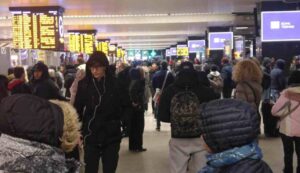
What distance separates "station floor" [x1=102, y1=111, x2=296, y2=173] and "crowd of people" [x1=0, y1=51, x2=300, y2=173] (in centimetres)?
39

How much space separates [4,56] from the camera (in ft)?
32.8

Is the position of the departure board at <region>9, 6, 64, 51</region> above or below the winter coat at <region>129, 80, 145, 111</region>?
above

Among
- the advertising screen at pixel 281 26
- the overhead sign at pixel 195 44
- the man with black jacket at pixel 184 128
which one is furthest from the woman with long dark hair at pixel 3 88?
the overhead sign at pixel 195 44

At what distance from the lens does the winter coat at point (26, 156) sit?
1.97m

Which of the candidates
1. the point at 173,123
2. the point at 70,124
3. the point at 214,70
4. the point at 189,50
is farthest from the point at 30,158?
the point at 189,50

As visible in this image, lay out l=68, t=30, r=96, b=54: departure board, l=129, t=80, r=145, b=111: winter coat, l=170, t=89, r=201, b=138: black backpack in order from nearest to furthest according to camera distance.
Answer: l=170, t=89, r=201, b=138: black backpack
l=129, t=80, r=145, b=111: winter coat
l=68, t=30, r=96, b=54: departure board

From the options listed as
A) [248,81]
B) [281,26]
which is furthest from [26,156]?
[281,26]

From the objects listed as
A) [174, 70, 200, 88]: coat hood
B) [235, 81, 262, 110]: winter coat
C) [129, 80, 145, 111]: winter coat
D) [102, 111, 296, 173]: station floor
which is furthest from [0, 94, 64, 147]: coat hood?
[129, 80, 145, 111]: winter coat

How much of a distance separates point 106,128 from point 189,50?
1382 inches

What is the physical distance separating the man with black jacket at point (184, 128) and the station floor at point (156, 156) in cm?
236

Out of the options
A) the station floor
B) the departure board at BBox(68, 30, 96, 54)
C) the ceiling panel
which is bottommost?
the station floor

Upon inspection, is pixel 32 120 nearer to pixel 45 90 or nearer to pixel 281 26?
pixel 45 90

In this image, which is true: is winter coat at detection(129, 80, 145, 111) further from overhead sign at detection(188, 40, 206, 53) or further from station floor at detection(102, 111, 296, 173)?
overhead sign at detection(188, 40, 206, 53)

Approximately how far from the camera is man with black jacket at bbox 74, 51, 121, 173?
4746mm
